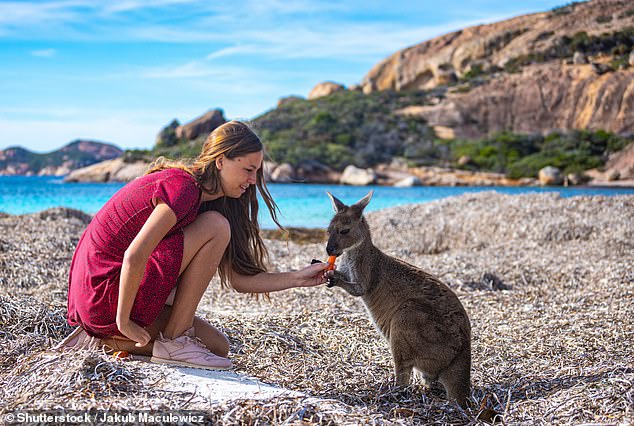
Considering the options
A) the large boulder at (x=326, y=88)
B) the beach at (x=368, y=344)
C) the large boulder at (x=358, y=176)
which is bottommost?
the large boulder at (x=358, y=176)

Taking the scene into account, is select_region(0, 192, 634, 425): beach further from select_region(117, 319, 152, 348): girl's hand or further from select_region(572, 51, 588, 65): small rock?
select_region(572, 51, 588, 65): small rock

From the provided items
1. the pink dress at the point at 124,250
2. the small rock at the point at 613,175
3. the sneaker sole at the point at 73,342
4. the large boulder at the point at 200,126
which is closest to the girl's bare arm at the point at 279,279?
the pink dress at the point at 124,250

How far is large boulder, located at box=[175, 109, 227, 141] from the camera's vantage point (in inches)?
2032

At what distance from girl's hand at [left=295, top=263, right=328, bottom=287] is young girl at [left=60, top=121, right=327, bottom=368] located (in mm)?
558

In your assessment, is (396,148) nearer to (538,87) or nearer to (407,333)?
(538,87)

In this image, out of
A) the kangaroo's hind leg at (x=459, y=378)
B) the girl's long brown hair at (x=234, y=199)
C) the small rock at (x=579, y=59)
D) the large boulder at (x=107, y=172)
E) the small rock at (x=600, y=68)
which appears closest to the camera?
the kangaroo's hind leg at (x=459, y=378)

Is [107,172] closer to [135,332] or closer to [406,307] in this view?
[135,332]

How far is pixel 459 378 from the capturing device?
134 inches

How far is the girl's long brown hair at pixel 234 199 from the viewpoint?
352 centimetres

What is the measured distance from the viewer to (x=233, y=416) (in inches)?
106

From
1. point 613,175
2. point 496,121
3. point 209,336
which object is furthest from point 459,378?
point 496,121

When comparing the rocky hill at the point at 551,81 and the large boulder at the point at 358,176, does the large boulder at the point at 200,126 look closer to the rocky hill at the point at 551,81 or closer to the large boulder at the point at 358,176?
the large boulder at the point at 358,176

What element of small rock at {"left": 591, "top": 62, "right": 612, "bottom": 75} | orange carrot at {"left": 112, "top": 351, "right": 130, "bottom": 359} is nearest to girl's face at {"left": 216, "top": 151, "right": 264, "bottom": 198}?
orange carrot at {"left": 112, "top": 351, "right": 130, "bottom": 359}

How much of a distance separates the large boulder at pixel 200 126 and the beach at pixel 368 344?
43.1 m
